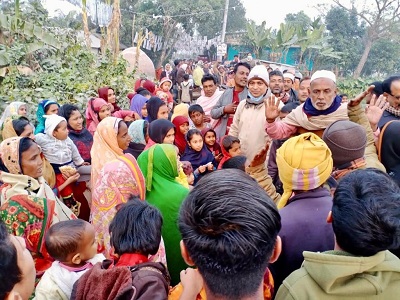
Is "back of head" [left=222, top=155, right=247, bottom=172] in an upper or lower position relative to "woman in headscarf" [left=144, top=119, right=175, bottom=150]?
lower

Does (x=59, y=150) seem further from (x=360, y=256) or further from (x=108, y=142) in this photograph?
(x=360, y=256)

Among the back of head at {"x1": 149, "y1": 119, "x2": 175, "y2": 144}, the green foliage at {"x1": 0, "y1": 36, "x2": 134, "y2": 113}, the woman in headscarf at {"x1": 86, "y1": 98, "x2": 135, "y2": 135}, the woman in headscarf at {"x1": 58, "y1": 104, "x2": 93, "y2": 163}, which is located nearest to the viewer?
the back of head at {"x1": 149, "y1": 119, "x2": 175, "y2": 144}

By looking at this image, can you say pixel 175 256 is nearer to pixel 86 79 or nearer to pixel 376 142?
pixel 376 142

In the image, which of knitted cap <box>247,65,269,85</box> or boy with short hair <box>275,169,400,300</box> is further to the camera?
knitted cap <box>247,65,269,85</box>

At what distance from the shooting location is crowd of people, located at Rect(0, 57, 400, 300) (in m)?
1.07

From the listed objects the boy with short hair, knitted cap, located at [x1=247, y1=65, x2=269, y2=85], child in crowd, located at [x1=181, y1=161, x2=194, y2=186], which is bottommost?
child in crowd, located at [x1=181, y1=161, x2=194, y2=186]

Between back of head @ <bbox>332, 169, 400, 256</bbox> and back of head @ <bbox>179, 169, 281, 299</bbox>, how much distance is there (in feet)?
1.13

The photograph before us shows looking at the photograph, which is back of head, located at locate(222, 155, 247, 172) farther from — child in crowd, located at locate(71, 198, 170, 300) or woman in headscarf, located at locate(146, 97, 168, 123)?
child in crowd, located at locate(71, 198, 170, 300)

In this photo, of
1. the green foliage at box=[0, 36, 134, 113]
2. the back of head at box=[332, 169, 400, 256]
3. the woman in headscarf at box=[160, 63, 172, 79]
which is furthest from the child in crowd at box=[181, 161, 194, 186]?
the woman in headscarf at box=[160, 63, 172, 79]

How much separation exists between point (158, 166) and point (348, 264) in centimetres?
163

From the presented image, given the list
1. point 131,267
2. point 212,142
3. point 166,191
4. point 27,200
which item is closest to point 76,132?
point 212,142

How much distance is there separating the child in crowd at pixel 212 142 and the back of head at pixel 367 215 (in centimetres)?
332

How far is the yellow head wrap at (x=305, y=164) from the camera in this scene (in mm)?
1690

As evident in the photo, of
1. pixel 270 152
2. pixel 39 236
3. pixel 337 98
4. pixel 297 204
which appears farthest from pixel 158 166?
pixel 337 98
